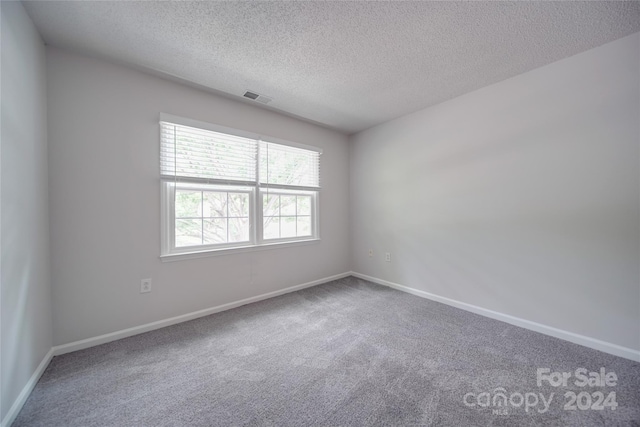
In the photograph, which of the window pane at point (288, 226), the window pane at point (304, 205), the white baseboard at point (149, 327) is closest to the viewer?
the white baseboard at point (149, 327)

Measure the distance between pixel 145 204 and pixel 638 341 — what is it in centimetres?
415

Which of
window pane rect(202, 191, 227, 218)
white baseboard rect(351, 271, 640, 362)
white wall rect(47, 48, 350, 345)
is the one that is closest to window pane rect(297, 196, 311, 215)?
window pane rect(202, 191, 227, 218)

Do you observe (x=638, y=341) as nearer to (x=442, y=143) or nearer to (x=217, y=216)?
(x=442, y=143)

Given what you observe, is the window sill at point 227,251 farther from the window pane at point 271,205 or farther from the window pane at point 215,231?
the window pane at point 271,205

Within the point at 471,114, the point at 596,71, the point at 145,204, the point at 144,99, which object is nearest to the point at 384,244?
the point at 471,114

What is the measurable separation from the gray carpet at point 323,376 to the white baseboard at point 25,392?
0.11 feet

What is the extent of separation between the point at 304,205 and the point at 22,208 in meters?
2.63

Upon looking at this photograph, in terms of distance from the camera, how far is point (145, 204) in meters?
2.20

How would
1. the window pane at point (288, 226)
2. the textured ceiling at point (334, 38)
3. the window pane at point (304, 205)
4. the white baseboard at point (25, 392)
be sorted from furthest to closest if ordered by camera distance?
the window pane at point (304, 205)
the window pane at point (288, 226)
the textured ceiling at point (334, 38)
the white baseboard at point (25, 392)

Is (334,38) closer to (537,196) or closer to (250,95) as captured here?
(250,95)

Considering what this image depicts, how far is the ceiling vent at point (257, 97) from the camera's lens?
8.48 feet

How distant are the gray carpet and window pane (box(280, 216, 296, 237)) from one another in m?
1.16

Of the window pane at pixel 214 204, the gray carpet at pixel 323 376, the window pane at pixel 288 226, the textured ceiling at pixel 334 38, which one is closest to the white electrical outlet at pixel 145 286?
the gray carpet at pixel 323 376

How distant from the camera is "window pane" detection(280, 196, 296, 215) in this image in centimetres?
325
